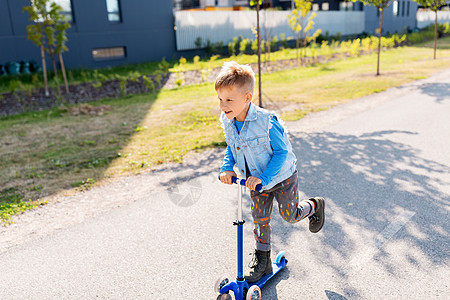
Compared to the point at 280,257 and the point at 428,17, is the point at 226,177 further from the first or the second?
the point at 428,17

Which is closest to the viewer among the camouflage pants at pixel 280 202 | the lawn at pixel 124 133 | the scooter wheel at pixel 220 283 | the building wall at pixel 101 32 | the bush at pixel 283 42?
the scooter wheel at pixel 220 283

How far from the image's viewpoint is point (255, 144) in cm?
299

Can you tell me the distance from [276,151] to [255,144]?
17 centimetres

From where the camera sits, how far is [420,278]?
10.7ft

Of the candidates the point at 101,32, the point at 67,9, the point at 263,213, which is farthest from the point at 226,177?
the point at 101,32

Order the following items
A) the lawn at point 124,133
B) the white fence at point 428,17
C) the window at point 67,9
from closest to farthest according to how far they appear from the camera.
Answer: the lawn at point 124,133 → the window at point 67,9 → the white fence at point 428,17

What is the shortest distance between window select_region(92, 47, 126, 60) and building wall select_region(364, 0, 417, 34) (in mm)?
26426

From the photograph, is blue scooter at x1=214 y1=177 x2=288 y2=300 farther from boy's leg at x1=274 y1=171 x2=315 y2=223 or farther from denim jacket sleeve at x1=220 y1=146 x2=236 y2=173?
boy's leg at x1=274 y1=171 x2=315 y2=223

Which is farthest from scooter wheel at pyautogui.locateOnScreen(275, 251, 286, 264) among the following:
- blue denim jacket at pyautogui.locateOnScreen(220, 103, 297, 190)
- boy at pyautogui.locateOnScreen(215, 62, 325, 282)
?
blue denim jacket at pyautogui.locateOnScreen(220, 103, 297, 190)

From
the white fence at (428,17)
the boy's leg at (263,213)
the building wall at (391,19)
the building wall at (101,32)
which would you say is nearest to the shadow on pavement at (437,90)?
the boy's leg at (263,213)

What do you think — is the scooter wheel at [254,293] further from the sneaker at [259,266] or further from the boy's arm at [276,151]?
the boy's arm at [276,151]

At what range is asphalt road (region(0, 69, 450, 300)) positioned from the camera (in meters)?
3.29

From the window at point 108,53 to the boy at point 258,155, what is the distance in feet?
56.3

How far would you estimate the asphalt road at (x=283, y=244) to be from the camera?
10.8ft
